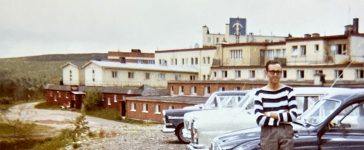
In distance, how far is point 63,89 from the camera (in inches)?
2601

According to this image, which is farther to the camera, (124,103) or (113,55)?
(113,55)

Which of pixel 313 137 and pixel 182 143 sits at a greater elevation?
pixel 313 137

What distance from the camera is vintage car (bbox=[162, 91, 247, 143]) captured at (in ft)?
→ 52.9

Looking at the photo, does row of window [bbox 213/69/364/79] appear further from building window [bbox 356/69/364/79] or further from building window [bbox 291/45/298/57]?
building window [bbox 291/45/298/57]

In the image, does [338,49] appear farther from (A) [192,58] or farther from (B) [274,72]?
(B) [274,72]

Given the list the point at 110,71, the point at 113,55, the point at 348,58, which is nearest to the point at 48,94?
the point at 110,71

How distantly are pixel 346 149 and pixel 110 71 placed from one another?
192ft

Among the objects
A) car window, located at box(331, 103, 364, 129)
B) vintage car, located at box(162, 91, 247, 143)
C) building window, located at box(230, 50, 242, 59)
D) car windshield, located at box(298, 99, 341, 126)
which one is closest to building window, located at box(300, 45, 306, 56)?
building window, located at box(230, 50, 242, 59)

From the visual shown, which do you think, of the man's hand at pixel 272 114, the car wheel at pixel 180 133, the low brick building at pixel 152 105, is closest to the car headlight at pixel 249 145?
the man's hand at pixel 272 114

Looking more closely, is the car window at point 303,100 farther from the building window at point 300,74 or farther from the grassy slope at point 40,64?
the grassy slope at point 40,64

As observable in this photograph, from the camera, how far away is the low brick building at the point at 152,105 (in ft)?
130

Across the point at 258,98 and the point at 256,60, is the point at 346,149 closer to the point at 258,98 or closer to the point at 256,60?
the point at 258,98

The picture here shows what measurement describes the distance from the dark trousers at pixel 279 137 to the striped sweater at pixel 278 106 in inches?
4.7

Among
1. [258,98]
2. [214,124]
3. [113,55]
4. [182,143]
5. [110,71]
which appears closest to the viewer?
[258,98]
